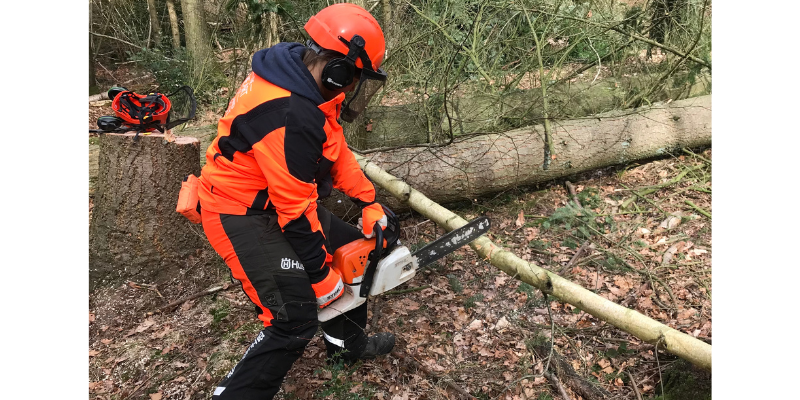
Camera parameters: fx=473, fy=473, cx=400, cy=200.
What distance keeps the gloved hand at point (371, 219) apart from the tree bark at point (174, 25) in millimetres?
6728

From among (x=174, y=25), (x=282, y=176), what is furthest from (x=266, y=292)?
(x=174, y=25)

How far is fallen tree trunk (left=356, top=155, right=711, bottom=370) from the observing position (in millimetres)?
2152

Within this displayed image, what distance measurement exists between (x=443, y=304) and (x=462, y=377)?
2.39 feet

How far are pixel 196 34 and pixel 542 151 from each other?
218 inches

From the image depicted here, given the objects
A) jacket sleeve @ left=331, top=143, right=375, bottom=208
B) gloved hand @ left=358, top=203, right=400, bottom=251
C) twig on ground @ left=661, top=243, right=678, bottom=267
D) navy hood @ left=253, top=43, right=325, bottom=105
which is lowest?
twig on ground @ left=661, top=243, right=678, bottom=267

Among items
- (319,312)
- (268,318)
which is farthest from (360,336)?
(268,318)

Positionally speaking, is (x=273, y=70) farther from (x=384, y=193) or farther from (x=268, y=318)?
(x=384, y=193)

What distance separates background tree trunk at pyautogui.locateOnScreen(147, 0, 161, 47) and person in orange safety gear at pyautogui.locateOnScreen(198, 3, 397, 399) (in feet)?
22.9

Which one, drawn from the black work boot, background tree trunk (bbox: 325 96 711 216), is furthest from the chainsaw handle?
background tree trunk (bbox: 325 96 711 216)

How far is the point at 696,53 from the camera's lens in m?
4.85

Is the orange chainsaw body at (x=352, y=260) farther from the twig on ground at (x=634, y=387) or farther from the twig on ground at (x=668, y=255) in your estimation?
the twig on ground at (x=668, y=255)

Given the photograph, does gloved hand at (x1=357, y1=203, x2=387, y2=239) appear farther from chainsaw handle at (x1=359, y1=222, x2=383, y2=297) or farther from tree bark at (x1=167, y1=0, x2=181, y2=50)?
tree bark at (x1=167, y1=0, x2=181, y2=50)

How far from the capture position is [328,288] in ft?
7.79

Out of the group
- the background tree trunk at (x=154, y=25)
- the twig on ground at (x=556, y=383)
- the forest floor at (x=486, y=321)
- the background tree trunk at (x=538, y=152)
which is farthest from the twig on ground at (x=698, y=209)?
the background tree trunk at (x=154, y=25)
